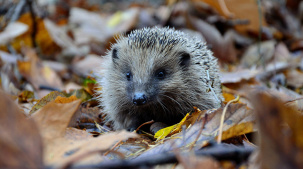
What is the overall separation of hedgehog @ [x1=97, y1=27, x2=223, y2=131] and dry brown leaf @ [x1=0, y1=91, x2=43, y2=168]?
6.54 feet

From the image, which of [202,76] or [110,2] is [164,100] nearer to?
[202,76]

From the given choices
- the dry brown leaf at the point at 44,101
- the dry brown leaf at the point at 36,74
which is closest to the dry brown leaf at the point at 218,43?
the dry brown leaf at the point at 36,74

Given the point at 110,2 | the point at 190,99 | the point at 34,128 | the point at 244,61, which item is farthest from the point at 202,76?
the point at 110,2

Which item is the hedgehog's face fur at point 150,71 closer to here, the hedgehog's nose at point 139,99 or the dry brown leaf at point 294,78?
the hedgehog's nose at point 139,99

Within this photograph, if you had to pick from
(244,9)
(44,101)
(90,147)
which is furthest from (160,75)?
(244,9)

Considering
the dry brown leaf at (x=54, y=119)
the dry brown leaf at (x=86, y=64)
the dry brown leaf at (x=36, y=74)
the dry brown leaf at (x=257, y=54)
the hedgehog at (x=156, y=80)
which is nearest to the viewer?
the dry brown leaf at (x=54, y=119)

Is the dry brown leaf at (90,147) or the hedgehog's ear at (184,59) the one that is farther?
the hedgehog's ear at (184,59)

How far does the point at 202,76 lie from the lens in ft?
13.0

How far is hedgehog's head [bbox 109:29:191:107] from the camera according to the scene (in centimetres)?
365

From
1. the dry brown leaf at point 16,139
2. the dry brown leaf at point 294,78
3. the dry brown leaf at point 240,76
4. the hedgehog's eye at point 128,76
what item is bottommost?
the dry brown leaf at point 294,78

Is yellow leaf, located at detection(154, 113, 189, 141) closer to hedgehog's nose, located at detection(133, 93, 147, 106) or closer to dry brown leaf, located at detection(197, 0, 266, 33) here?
hedgehog's nose, located at detection(133, 93, 147, 106)

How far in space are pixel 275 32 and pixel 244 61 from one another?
1791mm

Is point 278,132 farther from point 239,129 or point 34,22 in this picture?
point 34,22

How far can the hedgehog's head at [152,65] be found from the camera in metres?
3.65
